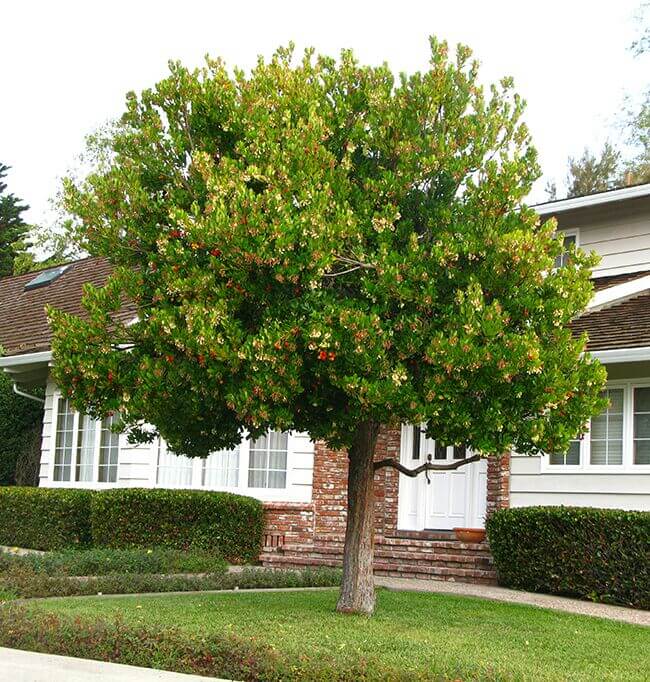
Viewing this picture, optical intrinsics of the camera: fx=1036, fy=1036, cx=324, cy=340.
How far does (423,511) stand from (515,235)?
Answer: 8202 millimetres

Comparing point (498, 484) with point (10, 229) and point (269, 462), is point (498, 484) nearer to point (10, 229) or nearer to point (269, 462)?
point (269, 462)

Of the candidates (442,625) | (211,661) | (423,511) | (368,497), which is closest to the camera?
(211,661)

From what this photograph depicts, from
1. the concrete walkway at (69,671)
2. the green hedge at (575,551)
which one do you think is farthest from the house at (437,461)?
the concrete walkway at (69,671)

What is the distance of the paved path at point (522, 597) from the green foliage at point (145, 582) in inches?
38.3

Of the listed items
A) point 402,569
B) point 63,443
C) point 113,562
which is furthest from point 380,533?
point 63,443

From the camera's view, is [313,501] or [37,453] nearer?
[313,501]

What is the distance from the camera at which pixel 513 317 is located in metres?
9.11

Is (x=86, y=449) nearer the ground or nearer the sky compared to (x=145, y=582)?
nearer the sky

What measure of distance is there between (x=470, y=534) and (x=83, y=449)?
7.58m

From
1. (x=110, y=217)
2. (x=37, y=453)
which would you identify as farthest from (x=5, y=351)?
(x=110, y=217)

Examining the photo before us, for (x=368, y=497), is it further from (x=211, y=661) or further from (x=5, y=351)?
(x=5, y=351)

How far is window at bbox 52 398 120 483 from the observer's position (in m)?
18.3

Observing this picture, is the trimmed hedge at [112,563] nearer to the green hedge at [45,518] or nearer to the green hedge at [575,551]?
the green hedge at [45,518]

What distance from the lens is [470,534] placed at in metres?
14.8
